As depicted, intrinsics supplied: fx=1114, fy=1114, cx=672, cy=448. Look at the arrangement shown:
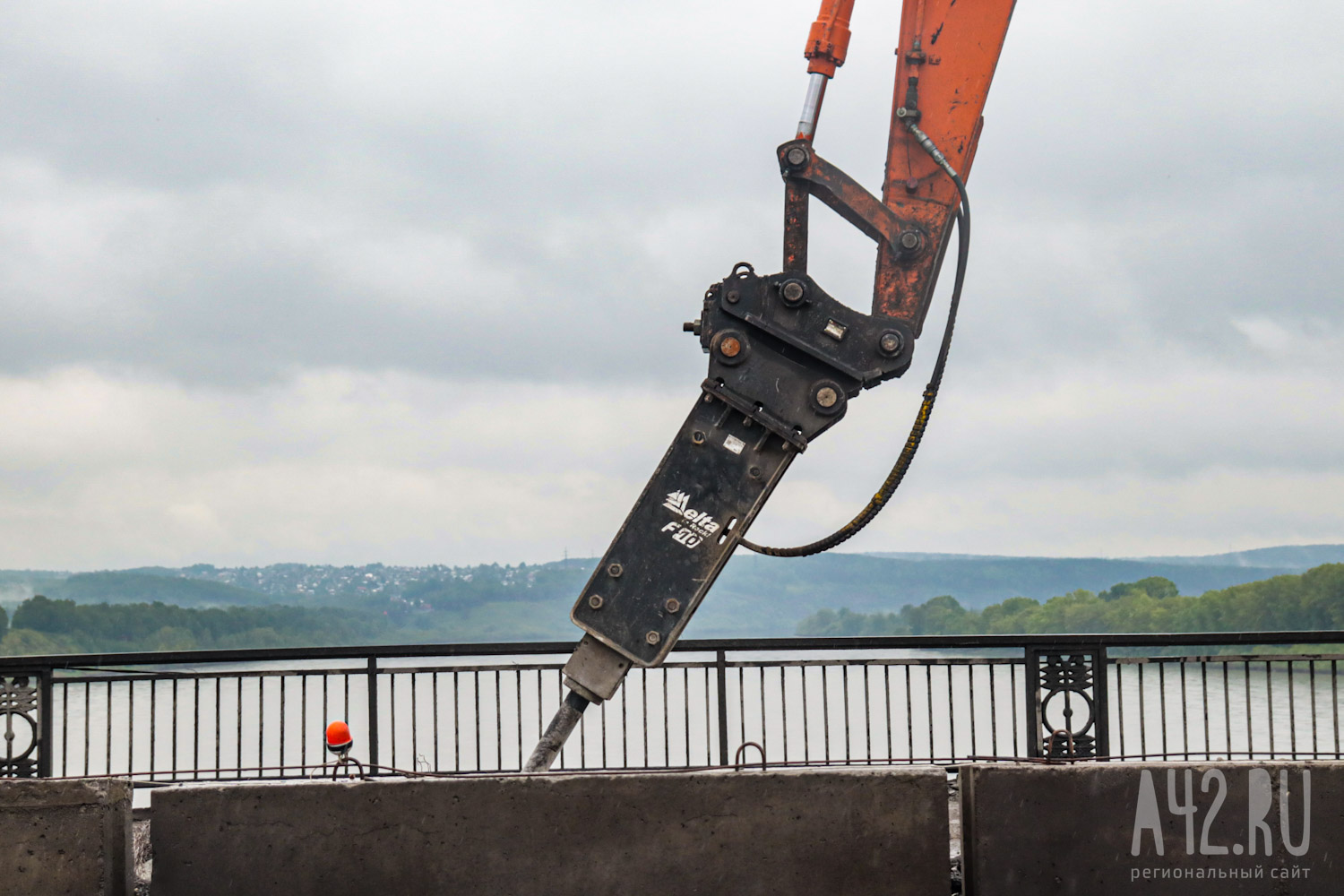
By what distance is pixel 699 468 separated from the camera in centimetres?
581

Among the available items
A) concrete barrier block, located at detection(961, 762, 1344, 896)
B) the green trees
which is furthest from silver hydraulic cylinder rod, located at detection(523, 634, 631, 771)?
the green trees

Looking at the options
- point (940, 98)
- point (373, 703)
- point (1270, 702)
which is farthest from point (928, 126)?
point (373, 703)

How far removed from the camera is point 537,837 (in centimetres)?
476

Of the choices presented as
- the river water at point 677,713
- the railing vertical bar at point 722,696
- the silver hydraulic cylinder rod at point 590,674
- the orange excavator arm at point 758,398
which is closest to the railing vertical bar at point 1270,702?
the river water at point 677,713

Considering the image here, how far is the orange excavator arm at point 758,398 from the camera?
574 centimetres

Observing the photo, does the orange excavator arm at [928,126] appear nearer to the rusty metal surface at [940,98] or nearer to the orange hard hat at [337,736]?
the rusty metal surface at [940,98]

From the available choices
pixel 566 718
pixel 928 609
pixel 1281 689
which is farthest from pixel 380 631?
pixel 566 718

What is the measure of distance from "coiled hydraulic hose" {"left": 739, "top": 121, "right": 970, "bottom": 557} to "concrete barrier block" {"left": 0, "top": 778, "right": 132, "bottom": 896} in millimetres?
3241

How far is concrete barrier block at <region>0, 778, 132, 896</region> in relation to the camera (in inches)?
184

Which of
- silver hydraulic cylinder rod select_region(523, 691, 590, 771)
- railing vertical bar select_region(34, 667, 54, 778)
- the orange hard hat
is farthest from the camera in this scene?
railing vertical bar select_region(34, 667, 54, 778)

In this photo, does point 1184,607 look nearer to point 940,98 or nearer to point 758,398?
point 940,98

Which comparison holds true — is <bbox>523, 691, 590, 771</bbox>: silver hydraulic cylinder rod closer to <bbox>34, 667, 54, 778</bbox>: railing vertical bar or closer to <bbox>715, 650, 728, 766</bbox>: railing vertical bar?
<bbox>715, 650, 728, 766</bbox>: railing vertical bar

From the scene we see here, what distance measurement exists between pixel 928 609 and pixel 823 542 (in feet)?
163

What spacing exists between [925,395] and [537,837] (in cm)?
309
